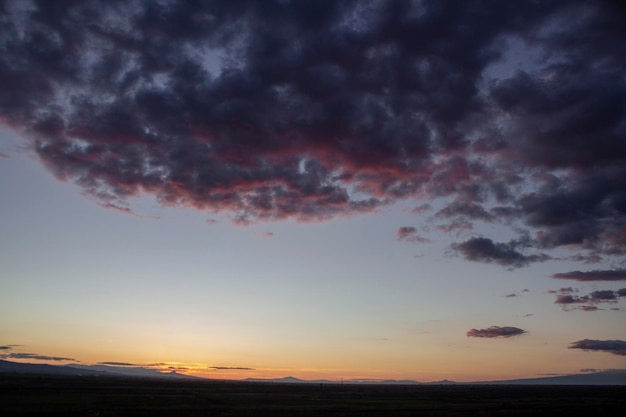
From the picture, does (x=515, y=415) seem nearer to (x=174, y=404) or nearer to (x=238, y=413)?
(x=238, y=413)

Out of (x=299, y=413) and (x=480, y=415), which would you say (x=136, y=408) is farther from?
(x=480, y=415)

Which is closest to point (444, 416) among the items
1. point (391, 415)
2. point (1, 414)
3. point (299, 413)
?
point (391, 415)

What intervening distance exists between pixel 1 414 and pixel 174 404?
73.4 ft

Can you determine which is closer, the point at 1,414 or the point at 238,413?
the point at 1,414

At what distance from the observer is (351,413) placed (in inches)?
2322

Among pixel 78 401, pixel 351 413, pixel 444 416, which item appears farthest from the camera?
pixel 78 401

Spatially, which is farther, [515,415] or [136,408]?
[515,415]

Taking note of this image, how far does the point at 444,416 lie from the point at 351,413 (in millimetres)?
11745

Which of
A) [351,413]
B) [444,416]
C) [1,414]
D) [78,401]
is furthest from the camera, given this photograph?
[78,401]

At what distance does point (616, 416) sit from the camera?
5662cm

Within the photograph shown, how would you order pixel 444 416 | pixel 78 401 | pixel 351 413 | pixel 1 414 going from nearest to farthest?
pixel 1 414 < pixel 444 416 < pixel 351 413 < pixel 78 401

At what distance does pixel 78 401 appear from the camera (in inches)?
2509

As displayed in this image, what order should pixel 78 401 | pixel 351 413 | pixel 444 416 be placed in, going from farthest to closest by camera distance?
pixel 78 401 → pixel 351 413 → pixel 444 416

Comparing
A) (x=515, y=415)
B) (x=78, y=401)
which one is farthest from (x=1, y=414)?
(x=515, y=415)
